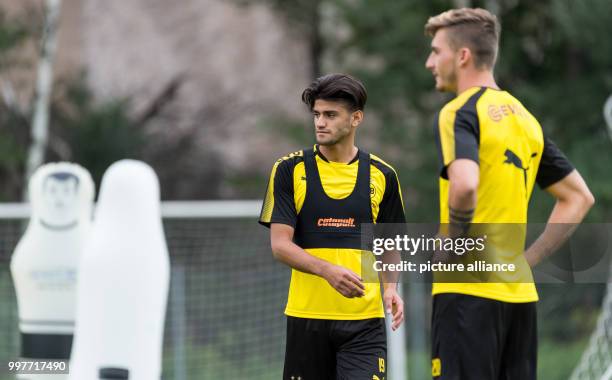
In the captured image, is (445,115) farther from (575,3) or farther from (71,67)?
(71,67)

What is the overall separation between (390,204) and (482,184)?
56cm

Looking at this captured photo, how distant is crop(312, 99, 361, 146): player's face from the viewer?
4.55 m

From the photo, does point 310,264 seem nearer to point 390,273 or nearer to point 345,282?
point 345,282

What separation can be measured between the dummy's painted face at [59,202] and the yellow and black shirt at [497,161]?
8.62 feet

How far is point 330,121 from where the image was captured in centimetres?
457

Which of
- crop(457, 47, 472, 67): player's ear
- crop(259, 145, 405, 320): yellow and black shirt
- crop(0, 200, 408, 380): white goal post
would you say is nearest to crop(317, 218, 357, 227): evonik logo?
crop(259, 145, 405, 320): yellow and black shirt

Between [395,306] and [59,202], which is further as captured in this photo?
[59,202]

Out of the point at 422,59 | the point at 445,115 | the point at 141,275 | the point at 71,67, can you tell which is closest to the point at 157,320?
the point at 141,275

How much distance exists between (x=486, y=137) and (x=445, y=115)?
19cm

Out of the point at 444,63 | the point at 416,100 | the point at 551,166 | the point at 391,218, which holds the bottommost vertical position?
the point at 391,218

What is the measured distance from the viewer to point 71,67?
1856cm

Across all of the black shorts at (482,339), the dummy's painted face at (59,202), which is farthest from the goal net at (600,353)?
the dummy's painted face at (59,202)

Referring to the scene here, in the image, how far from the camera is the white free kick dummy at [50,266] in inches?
238

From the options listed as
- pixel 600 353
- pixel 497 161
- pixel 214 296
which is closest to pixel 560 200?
pixel 497 161
